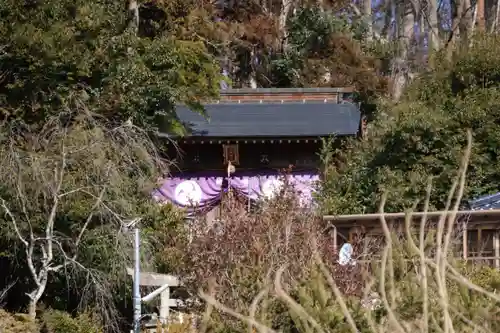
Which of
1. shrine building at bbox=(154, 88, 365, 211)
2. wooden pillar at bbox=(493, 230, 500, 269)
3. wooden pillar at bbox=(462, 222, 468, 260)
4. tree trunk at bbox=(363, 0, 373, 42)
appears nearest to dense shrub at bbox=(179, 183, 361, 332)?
wooden pillar at bbox=(462, 222, 468, 260)

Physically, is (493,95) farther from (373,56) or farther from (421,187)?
(373,56)

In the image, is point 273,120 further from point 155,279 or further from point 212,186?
point 155,279

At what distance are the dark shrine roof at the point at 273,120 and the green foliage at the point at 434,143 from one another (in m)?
1.53

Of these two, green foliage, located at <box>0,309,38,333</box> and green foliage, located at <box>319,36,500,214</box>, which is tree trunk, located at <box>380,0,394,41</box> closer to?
green foliage, located at <box>319,36,500,214</box>

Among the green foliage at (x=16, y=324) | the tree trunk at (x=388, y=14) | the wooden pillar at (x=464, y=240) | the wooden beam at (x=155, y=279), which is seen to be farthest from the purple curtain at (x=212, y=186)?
the tree trunk at (x=388, y=14)

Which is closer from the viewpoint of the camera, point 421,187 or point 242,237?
point 242,237

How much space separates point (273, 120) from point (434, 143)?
155 inches

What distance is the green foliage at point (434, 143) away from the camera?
1291 cm

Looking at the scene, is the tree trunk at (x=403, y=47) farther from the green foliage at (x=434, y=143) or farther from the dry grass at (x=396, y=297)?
the dry grass at (x=396, y=297)

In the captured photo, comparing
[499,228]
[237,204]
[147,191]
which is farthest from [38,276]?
[499,228]

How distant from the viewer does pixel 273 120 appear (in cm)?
1612

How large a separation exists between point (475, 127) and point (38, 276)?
7666mm

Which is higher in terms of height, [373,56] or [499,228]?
[373,56]

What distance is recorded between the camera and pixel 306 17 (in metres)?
20.3
